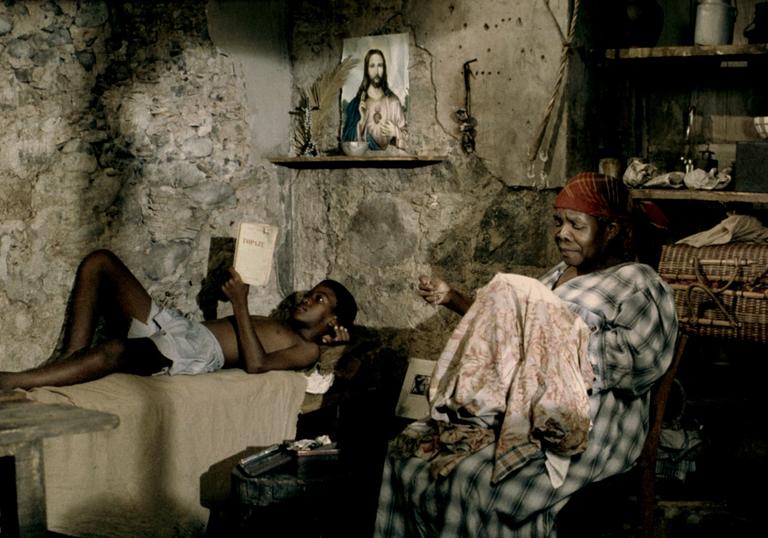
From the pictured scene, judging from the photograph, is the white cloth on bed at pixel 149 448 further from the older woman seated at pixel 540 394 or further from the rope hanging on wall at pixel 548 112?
the rope hanging on wall at pixel 548 112

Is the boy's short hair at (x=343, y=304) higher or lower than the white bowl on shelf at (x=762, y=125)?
lower

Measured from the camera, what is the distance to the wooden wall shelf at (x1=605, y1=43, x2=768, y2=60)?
380 centimetres

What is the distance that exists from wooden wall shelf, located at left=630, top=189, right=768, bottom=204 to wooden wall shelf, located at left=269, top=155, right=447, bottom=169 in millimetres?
1000

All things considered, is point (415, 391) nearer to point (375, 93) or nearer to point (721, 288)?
point (721, 288)

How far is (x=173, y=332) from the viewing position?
13.8 feet

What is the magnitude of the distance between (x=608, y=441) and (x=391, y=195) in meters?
1.96

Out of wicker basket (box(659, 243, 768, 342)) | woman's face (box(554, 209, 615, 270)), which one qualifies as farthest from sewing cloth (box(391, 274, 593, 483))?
wicker basket (box(659, 243, 768, 342))

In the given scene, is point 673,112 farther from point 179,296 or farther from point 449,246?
point 179,296

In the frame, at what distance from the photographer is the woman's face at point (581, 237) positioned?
330 centimetres

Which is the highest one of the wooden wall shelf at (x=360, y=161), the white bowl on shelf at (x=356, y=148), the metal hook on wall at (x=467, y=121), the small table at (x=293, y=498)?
the metal hook on wall at (x=467, y=121)

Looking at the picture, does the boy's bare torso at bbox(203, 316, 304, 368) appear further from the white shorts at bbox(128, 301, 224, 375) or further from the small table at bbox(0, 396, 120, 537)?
the small table at bbox(0, 396, 120, 537)

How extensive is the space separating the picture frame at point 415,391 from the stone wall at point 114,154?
3.69 feet

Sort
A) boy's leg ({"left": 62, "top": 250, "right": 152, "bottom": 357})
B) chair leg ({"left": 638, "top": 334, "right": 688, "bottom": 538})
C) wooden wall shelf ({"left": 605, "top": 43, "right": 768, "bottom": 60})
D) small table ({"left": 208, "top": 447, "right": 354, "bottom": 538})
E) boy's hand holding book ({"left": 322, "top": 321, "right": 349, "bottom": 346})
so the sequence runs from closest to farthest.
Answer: chair leg ({"left": 638, "top": 334, "right": 688, "bottom": 538}), small table ({"left": 208, "top": 447, "right": 354, "bottom": 538}), wooden wall shelf ({"left": 605, "top": 43, "right": 768, "bottom": 60}), boy's leg ({"left": 62, "top": 250, "right": 152, "bottom": 357}), boy's hand holding book ({"left": 322, "top": 321, "right": 349, "bottom": 346})

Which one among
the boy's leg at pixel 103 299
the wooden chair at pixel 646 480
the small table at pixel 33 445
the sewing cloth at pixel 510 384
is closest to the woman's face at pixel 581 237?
the sewing cloth at pixel 510 384
